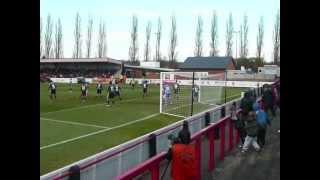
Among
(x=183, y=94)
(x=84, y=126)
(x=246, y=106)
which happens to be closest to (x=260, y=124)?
(x=246, y=106)

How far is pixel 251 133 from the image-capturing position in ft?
42.3

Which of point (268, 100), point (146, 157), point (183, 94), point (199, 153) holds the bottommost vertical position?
point (146, 157)

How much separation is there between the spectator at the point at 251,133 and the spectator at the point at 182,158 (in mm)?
5895

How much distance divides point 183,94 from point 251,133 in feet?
52.6

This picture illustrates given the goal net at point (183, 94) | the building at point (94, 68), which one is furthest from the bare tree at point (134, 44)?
the goal net at point (183, 94)

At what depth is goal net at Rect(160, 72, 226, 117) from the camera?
82.0ft

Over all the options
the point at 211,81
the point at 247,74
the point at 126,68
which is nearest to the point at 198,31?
the point at 126,68

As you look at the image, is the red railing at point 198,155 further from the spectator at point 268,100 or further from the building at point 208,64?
the building at point 208,64

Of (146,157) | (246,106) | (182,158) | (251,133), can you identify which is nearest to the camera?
(182,158)

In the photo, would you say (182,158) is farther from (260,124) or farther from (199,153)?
(260,124)

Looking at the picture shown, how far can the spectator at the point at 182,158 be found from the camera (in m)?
6.95

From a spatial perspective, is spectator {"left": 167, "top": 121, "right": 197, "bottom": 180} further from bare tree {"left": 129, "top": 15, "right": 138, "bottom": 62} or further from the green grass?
bare tree {"left": 129, "top": 15, "right": 138, "bottom": 62}
